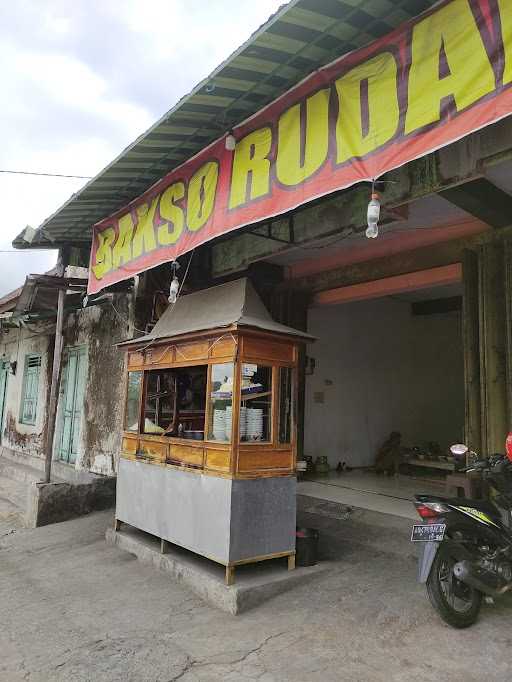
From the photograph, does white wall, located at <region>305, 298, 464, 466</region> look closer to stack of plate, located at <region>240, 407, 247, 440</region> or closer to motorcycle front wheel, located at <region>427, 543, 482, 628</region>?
stack of plate, located at <region>240, 407, 247, 440</region>

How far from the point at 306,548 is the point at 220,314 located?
8.26 ft

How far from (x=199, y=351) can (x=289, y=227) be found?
193 centimetres

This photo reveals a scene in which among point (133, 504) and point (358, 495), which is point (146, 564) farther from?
point (358, 495)

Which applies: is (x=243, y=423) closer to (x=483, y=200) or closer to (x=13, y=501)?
(x=483, y=200)

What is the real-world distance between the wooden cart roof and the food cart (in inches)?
0.6

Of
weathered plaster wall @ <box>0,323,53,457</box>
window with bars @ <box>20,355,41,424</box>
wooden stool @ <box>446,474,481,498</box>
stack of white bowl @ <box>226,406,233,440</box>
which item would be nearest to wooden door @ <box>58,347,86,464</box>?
weathered plaster wall @ <box>0,323,53,457</box>

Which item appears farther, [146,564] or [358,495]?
[358,495]

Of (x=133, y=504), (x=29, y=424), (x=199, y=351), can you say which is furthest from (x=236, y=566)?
(x=29, y=424)

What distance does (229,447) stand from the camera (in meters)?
4.75

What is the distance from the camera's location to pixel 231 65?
393 centimetres

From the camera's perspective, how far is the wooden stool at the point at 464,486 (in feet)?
16.5

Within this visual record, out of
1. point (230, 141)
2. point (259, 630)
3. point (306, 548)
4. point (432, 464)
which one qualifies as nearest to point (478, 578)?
point (259, 630)

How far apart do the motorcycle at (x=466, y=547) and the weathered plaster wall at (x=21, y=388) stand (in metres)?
9.35

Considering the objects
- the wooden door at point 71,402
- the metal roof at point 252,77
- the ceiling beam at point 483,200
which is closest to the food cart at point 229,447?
the metal roof at point 252,77
